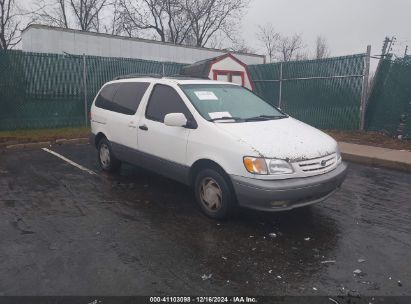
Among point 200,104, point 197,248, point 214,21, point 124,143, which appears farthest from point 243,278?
point 214,21

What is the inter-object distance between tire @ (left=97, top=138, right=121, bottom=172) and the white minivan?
0.74ft

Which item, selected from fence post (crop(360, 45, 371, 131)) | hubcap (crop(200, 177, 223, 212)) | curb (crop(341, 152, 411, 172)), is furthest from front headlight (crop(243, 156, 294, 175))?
fence post (crop(360, 45, 371, 131))

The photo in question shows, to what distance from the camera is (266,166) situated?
4.02 metres

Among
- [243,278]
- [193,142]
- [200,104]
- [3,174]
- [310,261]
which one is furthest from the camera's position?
→ [3,174]

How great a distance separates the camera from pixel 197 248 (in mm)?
3771

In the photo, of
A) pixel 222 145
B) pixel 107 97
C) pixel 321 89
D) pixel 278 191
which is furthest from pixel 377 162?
pixel 107 97

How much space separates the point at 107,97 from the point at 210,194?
3.29 meters

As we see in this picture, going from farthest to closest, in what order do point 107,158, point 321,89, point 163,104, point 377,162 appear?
point 321,89 < point 377,162 < point 107,158 < point 163,104

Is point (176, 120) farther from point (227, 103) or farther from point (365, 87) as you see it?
point (365, 87)

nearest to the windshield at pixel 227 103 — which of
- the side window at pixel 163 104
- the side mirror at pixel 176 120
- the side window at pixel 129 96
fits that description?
the side window at pixel 163 104

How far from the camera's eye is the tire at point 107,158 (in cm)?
657

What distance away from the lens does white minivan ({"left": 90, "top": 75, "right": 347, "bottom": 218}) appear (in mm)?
4051

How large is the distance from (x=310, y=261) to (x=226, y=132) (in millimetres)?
1725

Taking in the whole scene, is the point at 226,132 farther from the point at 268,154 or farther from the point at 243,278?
the point at 243,278
